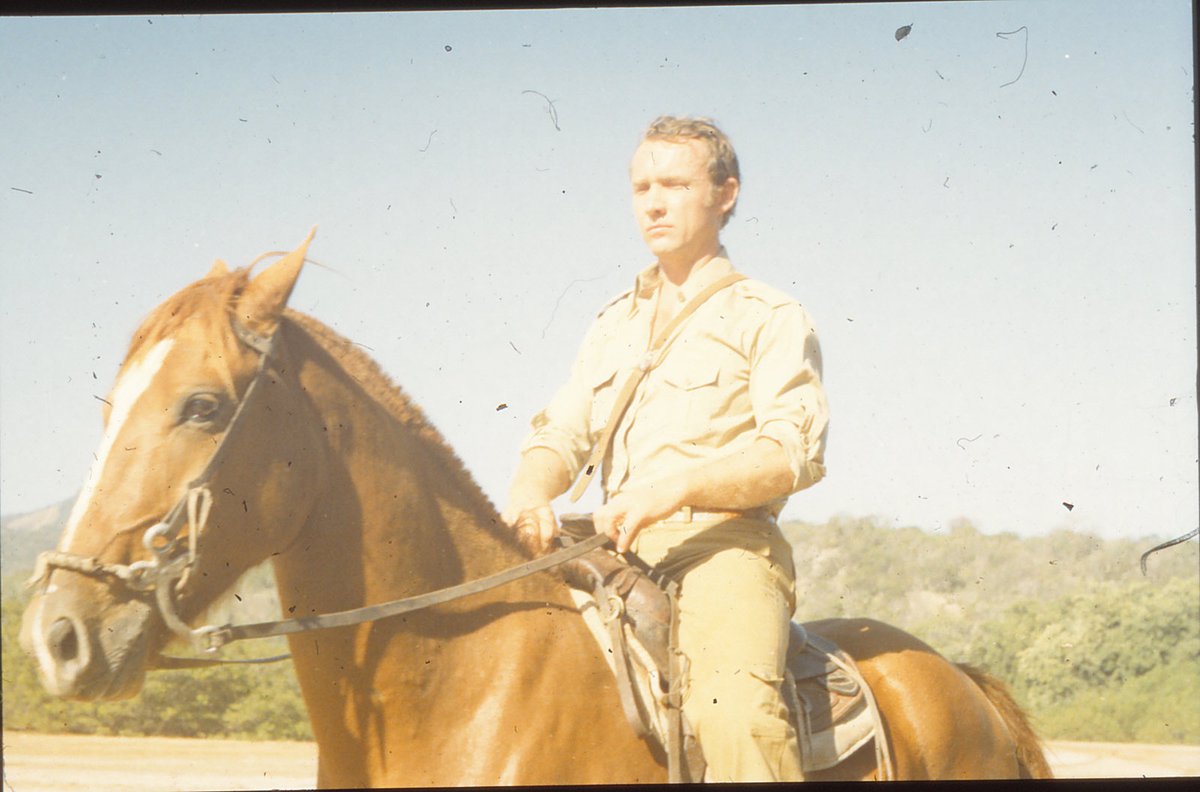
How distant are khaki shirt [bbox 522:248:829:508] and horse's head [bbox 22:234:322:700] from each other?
91 cm

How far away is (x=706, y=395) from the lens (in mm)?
3066

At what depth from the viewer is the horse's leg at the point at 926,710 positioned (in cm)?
316

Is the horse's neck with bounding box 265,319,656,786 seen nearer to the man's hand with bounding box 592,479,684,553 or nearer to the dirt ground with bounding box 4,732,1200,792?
the man's hand with bounding box 592,479,684,553

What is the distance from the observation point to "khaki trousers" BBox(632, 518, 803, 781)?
2.64 metres

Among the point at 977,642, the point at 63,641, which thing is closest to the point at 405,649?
the point at 63,641

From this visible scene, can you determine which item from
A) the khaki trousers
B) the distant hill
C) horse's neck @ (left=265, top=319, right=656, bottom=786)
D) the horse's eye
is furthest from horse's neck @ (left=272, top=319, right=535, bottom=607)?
the distant hill

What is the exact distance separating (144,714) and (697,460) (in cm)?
654

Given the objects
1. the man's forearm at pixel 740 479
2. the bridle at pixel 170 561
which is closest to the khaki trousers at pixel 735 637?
the man's forearm at pixel 740 479

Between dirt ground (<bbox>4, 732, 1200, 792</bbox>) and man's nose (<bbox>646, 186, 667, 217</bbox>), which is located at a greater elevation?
man's nose (<bbox>646, 186, 667, 217</bbox>)

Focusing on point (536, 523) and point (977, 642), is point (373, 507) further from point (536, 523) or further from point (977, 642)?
point (977, 642)

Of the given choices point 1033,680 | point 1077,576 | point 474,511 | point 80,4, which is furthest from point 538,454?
point 1077,576

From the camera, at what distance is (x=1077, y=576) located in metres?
9.12

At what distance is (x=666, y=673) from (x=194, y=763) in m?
5.47

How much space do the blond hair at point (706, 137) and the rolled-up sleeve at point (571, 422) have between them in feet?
2.02
